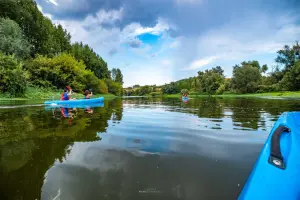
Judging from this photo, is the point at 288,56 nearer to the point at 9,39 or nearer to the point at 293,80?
the point at 293,80

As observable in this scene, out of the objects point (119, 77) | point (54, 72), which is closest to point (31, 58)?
point (54, 72)

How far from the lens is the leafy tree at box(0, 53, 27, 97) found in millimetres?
22141

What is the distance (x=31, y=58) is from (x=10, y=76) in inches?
609

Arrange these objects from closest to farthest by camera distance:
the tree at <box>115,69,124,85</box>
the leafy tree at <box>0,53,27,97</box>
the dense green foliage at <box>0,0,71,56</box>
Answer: the leafy tree at <box>0,53,27,97</box>
the dense green foliage at <box>0,0,71,56</box>
the tree at <box>115,69,124,85</box>

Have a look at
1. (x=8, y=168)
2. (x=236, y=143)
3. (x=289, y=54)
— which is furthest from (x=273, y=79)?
(x=8, y=168)

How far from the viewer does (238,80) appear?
194 feet

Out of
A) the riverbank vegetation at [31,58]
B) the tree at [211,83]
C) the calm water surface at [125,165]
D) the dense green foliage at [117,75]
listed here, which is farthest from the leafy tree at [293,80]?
the dense green foliage at [117,75]

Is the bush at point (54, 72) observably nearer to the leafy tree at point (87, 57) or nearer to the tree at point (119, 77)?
the leafy tree at point (87, 57)

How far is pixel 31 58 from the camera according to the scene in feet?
118

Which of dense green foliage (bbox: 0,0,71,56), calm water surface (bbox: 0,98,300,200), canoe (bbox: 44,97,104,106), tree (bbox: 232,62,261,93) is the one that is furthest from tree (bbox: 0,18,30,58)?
tree (bbox: 232,62,261,93)

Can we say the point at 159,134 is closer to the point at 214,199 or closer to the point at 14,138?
the point at 214,199

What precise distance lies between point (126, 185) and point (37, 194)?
1008 millimetres

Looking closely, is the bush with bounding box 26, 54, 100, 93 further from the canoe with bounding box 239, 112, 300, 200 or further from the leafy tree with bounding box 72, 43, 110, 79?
the canoe with bounding box 239, 112, 300, 200

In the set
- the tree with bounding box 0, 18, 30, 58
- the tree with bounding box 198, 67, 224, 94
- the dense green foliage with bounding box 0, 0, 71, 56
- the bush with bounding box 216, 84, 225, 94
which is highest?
the dense green foliage with bounding box 0, 0, 71, 56
